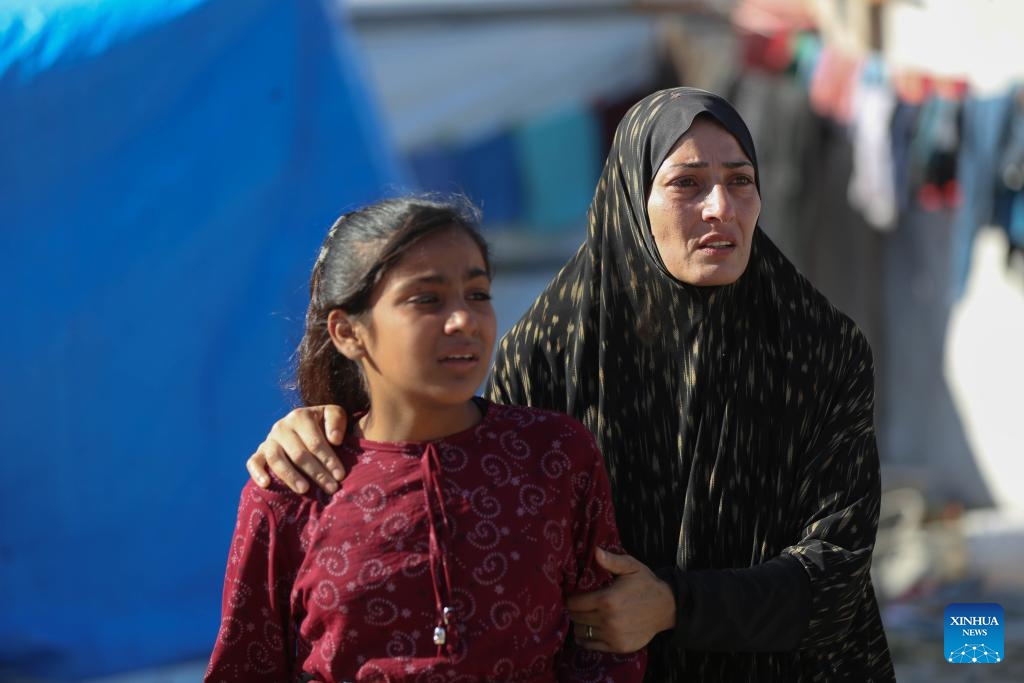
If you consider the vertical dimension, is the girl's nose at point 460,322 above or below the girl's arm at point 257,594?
above

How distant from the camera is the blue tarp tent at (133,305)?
416 centimetres

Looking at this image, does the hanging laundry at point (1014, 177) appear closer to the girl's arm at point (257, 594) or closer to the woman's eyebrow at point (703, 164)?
the woman's eyebrow at point (703, 164)

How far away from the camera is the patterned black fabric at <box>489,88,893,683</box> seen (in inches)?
85.2

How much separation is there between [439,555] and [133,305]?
265 cm

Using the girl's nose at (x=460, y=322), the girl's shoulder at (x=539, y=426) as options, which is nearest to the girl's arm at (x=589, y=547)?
the girl's shoulder at (x=539, y=426)

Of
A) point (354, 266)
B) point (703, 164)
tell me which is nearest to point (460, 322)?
point (354, 266)

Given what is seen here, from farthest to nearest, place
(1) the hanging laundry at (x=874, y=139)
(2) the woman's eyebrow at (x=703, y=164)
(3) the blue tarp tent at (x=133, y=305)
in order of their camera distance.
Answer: (1) the hanging laundry at (x=874, y=139) → (3) the blue tarp tent at (x=133, y=305) → (2) the woman's eyebrow at (x=703, y=164)

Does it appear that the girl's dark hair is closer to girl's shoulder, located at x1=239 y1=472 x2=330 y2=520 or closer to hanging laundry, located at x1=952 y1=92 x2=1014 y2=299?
girl's shoulder, located at x1=239 y1=472 x2=330 y2=520

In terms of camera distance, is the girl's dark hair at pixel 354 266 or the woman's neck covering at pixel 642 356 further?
the woman's neck covering at pixel 642 356

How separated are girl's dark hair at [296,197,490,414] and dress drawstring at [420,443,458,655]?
0.68 ft

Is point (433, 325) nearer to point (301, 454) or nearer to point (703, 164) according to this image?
point (301, 454)

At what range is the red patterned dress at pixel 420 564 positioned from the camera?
5.86ft

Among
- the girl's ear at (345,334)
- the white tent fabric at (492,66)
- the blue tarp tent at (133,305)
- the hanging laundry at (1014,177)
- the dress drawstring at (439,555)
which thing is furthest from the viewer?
the white tent fabric at (492,66)

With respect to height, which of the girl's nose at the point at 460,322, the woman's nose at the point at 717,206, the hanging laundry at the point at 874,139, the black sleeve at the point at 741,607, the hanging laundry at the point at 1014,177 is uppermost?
the hanging laundry at the point at 874,139
